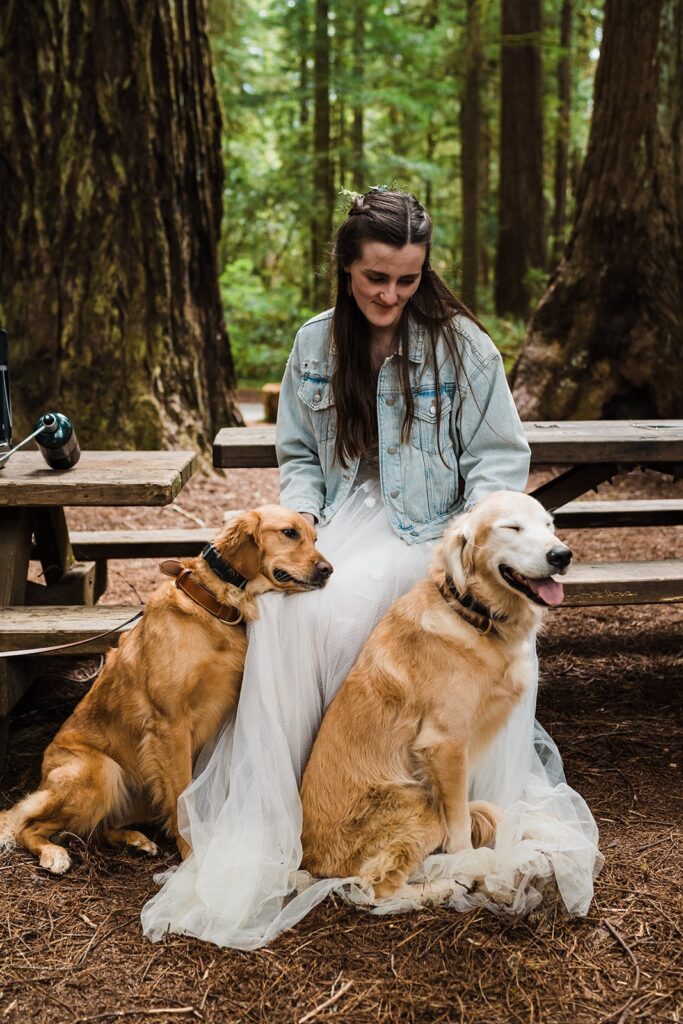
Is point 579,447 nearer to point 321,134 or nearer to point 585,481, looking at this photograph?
point 585,481

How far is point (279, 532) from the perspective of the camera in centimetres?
318

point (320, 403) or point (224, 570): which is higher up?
point (320, 403)

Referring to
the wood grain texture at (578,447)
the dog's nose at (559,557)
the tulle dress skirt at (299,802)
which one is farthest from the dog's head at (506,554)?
the wood grain texture at (578,447)

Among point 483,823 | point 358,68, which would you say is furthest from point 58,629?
point 358,68

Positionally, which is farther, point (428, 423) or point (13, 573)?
point (13, 573)

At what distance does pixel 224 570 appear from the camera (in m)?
3.23

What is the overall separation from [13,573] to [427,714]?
77.3 inches

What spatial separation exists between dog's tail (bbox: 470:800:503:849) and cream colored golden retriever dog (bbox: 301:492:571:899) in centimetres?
12

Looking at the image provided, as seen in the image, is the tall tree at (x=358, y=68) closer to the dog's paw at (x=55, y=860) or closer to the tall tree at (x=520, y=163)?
the tall tree at (x=520, y=163)

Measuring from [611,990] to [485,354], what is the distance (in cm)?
219

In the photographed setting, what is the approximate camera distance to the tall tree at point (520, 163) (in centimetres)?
1475

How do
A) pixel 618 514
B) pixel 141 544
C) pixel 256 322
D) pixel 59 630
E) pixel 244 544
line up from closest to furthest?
pixel 244 544 < pixel 59 630 < pixel 141 544 < pixel 618 514 < pixel 256 322

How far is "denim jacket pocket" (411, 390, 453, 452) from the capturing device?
3570 mm

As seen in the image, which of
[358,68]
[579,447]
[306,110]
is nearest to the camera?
[579,447]
